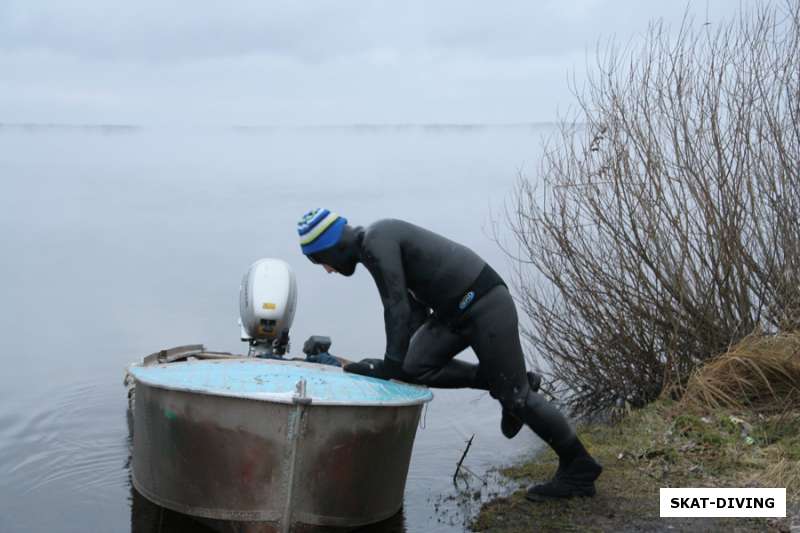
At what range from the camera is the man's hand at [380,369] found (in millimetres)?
7262

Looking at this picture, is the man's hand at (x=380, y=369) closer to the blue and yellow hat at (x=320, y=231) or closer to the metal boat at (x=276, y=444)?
the metal boat at (x=276, y=444)

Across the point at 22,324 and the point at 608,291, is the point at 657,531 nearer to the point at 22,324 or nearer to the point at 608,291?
the point at 608,291

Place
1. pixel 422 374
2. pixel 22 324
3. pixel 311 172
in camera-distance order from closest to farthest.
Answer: pixel 422 374
pixel 22 324
pixel 311 172

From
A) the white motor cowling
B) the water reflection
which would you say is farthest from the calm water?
the white motor cowling

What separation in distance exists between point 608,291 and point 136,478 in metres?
4.82

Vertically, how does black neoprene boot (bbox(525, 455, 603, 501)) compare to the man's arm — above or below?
below

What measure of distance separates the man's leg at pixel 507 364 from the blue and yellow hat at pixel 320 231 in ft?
3.21

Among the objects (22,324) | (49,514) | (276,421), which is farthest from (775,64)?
(22,324)

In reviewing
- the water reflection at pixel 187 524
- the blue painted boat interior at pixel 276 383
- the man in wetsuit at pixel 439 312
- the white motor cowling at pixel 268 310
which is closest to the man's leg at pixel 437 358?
the man in wetsuit at pixel 439 312

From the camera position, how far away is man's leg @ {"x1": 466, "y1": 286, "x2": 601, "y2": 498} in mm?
7223

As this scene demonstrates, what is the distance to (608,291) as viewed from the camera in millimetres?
10750

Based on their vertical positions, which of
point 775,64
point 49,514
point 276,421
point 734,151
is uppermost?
point 775,64

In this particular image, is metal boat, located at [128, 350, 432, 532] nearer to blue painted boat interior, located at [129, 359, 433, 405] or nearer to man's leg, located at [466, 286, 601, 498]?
blue painted boat interior, located at [129, 359, 433, 405]

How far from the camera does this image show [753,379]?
952 centimetres
